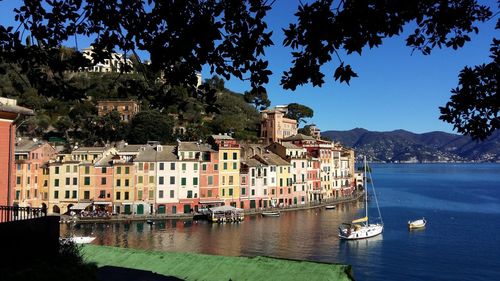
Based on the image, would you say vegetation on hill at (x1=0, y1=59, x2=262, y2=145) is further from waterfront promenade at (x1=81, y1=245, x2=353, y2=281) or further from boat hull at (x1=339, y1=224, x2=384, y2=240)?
waterfront promenade at (x1=81, y1=245, x2=353, y2=281)

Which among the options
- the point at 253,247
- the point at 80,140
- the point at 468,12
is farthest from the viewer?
the point at 80,140

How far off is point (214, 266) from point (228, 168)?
48856 millimetres

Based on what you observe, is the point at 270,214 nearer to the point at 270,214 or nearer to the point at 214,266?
the point at 270,214

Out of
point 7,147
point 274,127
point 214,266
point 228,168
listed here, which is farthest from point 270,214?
point 214,266

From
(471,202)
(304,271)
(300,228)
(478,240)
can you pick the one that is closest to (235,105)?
(471,202)

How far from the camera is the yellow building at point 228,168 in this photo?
59.3 metres

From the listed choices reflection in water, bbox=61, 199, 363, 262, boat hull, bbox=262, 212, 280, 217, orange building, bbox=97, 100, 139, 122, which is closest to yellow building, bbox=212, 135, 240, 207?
boat hull, bbox=262, 212, 280, 217

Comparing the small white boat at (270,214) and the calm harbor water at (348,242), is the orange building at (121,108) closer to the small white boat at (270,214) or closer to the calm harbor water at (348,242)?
the small white boat at (270,214)

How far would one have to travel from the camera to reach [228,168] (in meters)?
59.6

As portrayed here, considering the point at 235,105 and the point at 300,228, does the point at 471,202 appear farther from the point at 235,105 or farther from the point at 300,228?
the point at 235,105

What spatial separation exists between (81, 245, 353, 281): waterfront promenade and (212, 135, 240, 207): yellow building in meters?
46.9

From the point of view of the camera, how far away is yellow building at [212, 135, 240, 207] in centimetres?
5928

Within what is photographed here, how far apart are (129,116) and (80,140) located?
13766mm

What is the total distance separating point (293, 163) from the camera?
69.0 m
